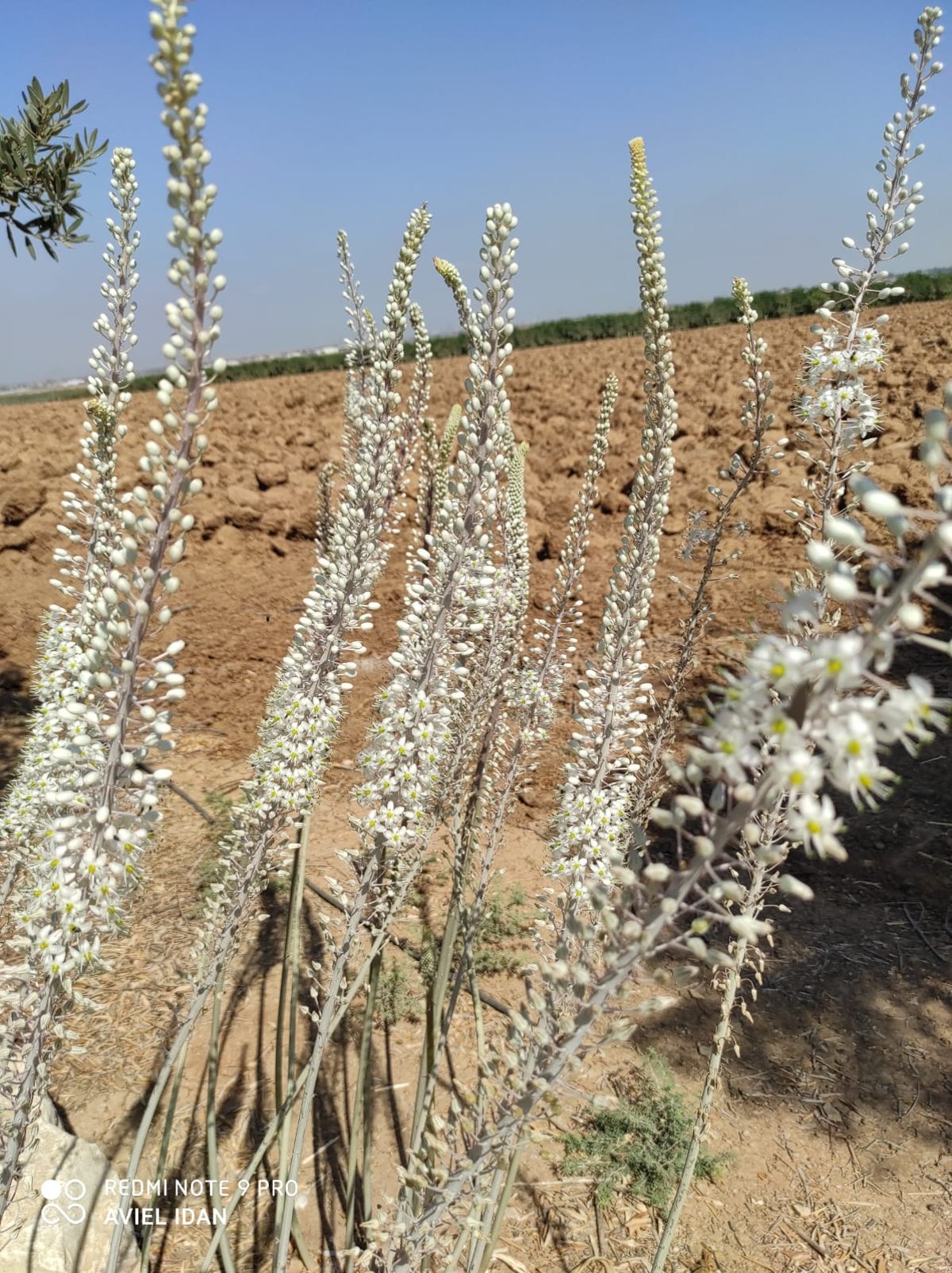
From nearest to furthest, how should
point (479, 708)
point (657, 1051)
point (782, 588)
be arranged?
point (782, 588) → point (479, 708) → point (657, 1051)

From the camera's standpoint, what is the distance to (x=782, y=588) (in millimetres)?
1993

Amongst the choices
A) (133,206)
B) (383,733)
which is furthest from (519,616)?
(133,206)

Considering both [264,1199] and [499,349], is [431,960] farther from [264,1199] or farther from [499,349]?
[499,349]

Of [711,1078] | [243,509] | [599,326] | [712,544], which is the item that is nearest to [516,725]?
[712,544]

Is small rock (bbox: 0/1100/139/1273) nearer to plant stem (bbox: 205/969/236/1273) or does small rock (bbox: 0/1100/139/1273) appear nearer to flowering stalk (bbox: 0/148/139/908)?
plant stem (bbox: 205/969/236/1273)

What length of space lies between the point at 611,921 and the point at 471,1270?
197 cm

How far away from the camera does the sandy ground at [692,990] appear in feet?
14.6

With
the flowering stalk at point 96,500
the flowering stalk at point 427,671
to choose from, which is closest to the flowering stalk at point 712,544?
the flowering stalk at point 427,671

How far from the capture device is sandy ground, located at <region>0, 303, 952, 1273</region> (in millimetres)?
4445

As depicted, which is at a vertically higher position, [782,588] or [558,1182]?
[782,588]

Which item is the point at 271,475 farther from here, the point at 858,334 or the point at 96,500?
the point at 858,334

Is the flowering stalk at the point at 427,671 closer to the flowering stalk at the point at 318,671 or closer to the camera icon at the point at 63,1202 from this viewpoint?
the flowering stalk at the point at 318,671

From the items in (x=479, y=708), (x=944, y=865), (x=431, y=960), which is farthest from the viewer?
(x=944, y=865)

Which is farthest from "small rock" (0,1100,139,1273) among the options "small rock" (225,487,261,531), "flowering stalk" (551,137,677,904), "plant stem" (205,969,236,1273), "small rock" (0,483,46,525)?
"small rock" (0,483,46,525)
